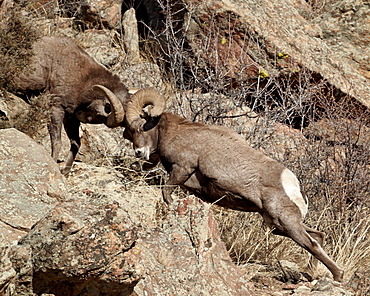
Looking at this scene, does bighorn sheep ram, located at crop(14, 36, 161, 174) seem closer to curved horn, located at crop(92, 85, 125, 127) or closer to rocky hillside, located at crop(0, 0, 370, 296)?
curved horn, located at crop(92, 85, 125, 127)

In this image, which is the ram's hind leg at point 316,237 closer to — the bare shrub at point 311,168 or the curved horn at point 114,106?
the bare shrub at point 311,168

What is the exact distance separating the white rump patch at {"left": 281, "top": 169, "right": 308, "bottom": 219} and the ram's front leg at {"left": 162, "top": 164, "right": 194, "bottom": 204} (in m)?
1.21

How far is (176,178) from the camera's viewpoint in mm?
7078

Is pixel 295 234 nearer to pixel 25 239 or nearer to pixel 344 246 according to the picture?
pixel 344 246

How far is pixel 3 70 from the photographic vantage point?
7.66 metres

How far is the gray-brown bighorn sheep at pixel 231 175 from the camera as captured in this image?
6.55 metres

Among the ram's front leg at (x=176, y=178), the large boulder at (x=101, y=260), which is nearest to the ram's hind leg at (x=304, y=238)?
the ram's front leg at (x=176, y=178)

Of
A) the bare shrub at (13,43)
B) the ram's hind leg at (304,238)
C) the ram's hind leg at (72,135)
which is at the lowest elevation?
the ram's hind leg at (72,135)

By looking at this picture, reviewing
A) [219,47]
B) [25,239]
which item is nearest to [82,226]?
[25,239]

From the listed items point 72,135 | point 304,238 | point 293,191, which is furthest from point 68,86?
point 304,238

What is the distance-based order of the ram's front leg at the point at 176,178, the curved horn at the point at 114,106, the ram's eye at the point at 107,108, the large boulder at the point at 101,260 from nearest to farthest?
the large boulder at the point at 101,260
the ram's front leg at the point at 176,178
the curved horn at the point at 114,106
the ram's eye at the point at 107,108

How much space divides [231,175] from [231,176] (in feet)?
0.04

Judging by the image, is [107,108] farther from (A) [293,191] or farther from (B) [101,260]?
(B) [101,260]

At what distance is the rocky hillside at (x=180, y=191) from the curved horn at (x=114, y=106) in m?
0.78
